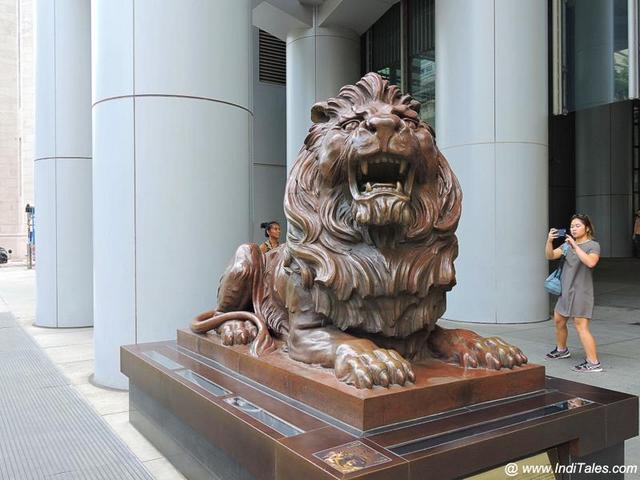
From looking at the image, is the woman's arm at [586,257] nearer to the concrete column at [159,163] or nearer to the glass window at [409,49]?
the concrete column at [159,163]

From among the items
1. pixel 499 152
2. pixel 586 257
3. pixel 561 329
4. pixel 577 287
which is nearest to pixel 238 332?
pixel 586 257

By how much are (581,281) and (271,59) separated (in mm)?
12216

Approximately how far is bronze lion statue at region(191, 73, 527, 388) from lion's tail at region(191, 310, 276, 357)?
0.84ft

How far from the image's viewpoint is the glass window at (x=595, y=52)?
8.98m

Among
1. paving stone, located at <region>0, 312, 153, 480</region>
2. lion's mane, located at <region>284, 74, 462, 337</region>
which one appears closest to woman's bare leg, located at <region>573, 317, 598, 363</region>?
lion's mane, located at <region>284, 74, 462, 337</region>

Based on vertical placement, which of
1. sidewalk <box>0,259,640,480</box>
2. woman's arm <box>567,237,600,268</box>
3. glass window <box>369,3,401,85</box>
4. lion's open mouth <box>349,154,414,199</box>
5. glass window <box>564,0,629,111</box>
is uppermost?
glass window <box>369,3,401,85</box>

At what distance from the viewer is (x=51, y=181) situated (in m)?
9.04

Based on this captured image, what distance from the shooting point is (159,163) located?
522 centimetres

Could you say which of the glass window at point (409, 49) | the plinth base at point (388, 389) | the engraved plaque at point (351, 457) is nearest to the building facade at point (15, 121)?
the glass window at point (409, 49)

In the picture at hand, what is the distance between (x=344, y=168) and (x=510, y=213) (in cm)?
650

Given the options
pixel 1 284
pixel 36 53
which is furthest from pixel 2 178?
pixel 36 53

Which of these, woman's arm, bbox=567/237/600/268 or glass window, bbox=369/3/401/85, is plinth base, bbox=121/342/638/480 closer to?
woman's arm, bbox=567/237/600/268

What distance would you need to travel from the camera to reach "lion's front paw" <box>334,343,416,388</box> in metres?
2.45

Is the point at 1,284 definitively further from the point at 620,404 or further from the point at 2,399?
the point at 620,404
